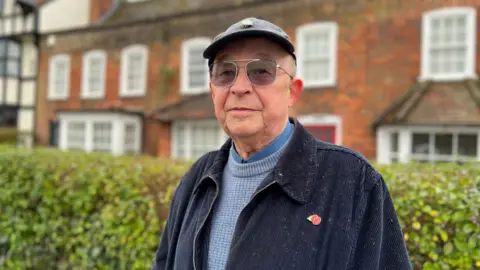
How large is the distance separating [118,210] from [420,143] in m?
8.35

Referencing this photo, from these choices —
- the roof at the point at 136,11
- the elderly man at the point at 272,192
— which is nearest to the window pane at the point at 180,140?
the roof at the point at 136,11

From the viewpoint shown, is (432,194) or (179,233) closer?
(179,233)

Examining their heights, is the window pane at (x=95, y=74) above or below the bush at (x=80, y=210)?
above

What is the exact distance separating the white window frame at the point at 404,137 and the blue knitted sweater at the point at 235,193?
7.88 metres

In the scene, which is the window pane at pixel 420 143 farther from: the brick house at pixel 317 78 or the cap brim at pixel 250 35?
the cap brim at pixel 250 35

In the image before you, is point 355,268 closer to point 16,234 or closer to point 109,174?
point 109,174

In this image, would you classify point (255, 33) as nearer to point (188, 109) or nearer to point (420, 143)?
point (420, 143)

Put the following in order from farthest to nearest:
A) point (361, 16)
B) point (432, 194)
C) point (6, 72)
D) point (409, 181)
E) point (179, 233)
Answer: point (6, 72) → point (361, 16) → point (409, 181) → point (432, 194) → point (179, 233)

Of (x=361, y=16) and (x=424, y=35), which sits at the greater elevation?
(x=361, y=16)

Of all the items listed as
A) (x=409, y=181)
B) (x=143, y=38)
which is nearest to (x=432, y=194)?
(x=409, y=181)

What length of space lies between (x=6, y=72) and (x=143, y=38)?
24.7ft

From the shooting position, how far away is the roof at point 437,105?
855 cm

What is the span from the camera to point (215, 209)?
1.81 metres

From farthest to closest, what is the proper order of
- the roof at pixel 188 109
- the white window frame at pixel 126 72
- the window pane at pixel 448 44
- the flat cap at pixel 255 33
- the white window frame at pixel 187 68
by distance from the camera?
the white window frame at pixel 126 72
the white window frame at pixel 187 68
the roof at pixel 188 109
the window pane at pixel 448 44
the flat cap at pixel 255 33
